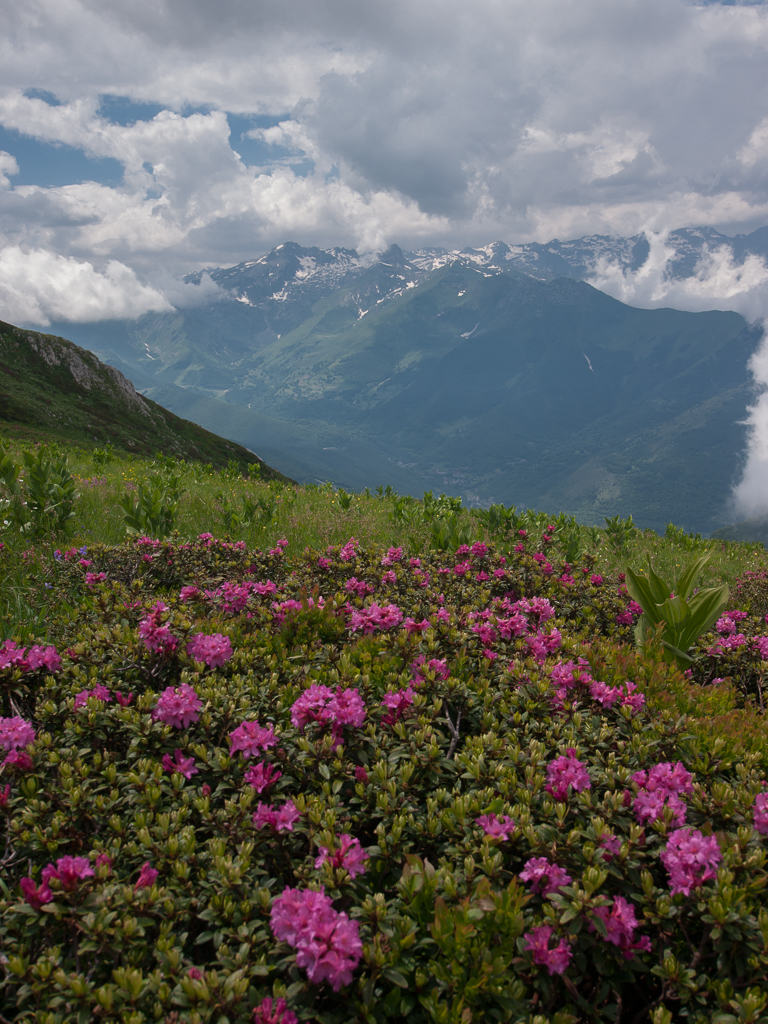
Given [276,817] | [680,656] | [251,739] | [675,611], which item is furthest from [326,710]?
[675,611]

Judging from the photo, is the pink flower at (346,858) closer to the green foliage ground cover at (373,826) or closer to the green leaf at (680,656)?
the green foliage ground cover at (373,826)

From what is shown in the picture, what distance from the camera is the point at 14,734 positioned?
2.68m

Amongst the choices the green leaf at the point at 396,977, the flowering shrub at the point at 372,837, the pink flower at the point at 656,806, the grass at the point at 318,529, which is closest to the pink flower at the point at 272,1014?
the flowering shrub at the point at 372,837

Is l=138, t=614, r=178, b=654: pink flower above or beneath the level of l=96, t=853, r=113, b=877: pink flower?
above

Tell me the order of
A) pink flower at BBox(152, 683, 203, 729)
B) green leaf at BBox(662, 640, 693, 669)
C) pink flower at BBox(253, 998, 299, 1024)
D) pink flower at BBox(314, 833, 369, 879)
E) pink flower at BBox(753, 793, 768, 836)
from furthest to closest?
green leaf at BBox(662, 640, 693, 669)
pink flower at BBox(152, 683, 203, 729)
pink flower at BBox(753, 793, 768, 836)
pink flower at BBox(314, 833, 369, 879)
pink flower at BBox(253, 998, 299, 1024)

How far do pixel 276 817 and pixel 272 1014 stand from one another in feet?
2.16

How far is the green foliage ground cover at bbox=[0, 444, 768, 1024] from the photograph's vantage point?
1.82m

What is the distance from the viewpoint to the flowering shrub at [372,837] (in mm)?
1812

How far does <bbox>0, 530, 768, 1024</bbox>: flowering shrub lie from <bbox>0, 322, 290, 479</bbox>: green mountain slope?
5506 cm

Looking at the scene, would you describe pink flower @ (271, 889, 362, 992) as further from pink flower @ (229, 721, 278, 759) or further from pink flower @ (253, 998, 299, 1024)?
pink flower @ (229, 721, 278, 759)

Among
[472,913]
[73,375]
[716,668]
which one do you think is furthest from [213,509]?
[73,375]

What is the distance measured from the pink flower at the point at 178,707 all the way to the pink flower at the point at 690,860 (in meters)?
2.34

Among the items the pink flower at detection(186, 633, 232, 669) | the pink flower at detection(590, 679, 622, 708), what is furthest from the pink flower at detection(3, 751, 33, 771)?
the pink flower at detection(590, 679, 622, 708)

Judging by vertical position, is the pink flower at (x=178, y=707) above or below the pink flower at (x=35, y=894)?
above
